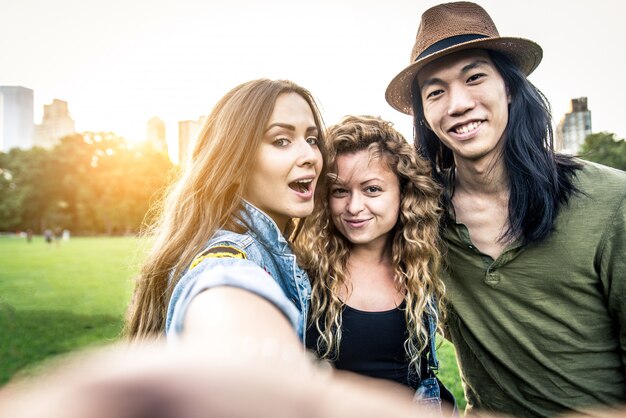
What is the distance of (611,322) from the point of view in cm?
258

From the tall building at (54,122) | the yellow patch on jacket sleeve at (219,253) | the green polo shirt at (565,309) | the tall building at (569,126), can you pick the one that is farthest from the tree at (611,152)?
the tall building at (54,122)

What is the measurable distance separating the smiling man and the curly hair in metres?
0.17

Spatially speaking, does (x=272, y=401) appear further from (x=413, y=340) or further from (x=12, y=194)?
(x=12, y=194)

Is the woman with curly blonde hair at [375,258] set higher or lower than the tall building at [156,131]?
lower

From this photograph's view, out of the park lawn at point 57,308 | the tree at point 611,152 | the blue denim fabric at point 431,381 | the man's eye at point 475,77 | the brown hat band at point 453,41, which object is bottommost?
the park lawn at point 57,308

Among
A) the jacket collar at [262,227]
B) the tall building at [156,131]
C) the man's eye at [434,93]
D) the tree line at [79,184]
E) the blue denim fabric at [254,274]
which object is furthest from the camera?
the tall building at [156,131]

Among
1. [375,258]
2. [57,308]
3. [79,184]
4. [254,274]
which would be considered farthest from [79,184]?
[254,274]

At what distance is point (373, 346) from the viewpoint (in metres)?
2.66

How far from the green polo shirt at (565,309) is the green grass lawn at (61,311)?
7.10 ft

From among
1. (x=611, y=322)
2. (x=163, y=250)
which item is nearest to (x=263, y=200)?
(x=163, y=250)

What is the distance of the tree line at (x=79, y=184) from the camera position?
52.7 metres

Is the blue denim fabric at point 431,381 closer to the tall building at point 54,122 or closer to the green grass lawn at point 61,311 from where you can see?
the green grass lawn at point 61,311

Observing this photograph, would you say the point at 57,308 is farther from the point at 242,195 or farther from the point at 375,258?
the point at 242,195

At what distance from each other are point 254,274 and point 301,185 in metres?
1.42
